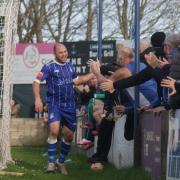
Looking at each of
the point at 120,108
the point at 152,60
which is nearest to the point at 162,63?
the point at 152,60

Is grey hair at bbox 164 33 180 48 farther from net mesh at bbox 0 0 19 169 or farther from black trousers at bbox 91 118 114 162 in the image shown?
net mesh at bbox 0 0 19 169

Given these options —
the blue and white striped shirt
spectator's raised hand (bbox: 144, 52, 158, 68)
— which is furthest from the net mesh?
spectator's raised hand (bbox: 144, 52, 158, 68)

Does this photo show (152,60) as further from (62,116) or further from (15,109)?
(15,109)

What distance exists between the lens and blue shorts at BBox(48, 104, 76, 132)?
29.8 ft

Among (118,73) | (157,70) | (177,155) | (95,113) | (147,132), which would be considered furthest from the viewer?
(95,113)

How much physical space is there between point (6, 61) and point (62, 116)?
5.21 feet

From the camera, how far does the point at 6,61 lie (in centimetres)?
1010

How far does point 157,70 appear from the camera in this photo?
24.4 ft

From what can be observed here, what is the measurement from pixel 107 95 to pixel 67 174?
152 centimetres

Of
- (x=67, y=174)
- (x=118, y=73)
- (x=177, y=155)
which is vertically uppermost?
(x=118, y=73)

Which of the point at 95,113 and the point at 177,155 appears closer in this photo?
the point at 177,155

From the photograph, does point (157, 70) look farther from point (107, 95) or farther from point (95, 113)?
point (95, 113)

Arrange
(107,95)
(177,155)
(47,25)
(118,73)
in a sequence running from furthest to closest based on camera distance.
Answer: (47,25) < (107,95) < (118,73) < (177,155)

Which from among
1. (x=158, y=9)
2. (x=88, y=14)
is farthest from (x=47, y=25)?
(x=158, y=9)
